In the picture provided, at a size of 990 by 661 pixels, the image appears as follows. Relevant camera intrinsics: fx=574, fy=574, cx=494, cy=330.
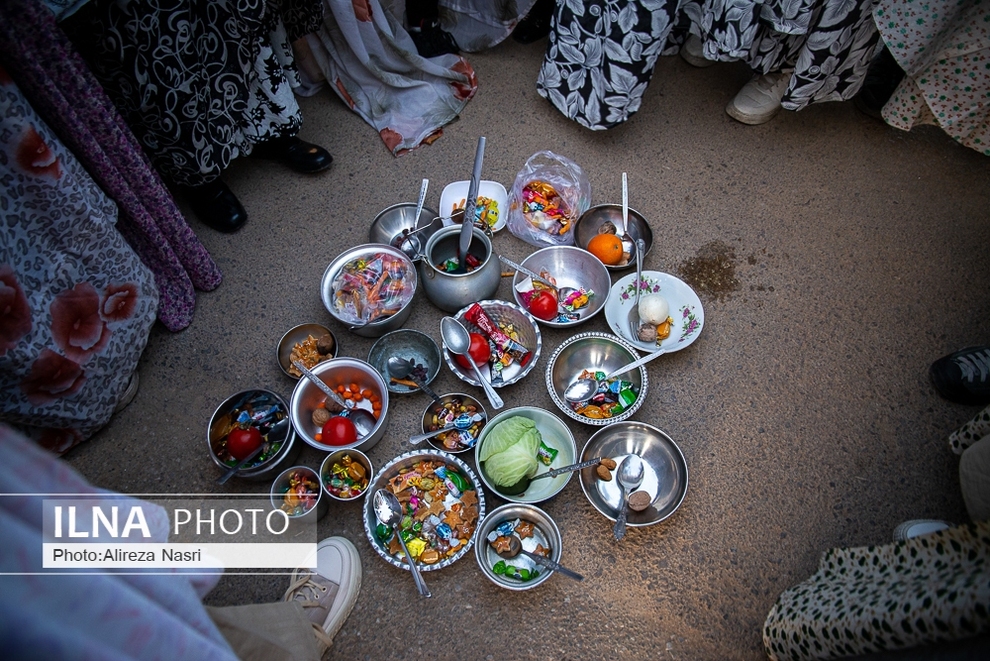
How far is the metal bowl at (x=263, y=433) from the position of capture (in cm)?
181

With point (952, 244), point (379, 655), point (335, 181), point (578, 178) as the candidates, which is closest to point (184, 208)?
A: point (335, 181)

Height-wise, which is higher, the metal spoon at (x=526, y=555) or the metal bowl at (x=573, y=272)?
the metal bowl at (x=573, y=272)

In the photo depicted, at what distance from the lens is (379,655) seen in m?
1.68

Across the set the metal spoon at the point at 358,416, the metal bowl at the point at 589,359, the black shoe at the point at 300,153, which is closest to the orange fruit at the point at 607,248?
the metal bowl at the point at 589,359

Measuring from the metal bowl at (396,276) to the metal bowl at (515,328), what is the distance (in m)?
0.21

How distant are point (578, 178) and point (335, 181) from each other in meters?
1.11

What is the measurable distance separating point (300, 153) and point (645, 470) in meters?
2.01

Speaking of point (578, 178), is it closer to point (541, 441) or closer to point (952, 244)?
point (541, 441)

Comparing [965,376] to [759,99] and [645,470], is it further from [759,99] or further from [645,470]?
[759,99]

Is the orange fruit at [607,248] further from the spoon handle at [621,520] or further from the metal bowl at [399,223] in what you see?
the spoon handle at [621,520]

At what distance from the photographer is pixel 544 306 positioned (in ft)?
7.06

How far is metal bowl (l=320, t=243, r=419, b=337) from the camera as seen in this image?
208 cm

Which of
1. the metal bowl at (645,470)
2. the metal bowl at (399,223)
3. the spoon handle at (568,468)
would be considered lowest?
the metal bowl at (645,470)

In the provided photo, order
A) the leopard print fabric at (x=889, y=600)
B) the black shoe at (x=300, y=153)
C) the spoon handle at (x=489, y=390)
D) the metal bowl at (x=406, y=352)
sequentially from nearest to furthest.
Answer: the leopard print fabric at (x=889, y=600) < the spoon handle at (x=489, y=390) < the metal bowl at (x=406, y=352) < the black shoe at (x=300, y=153)
